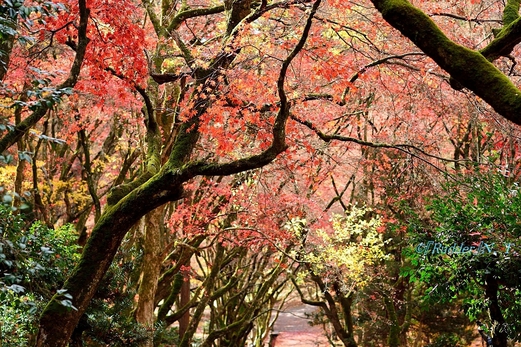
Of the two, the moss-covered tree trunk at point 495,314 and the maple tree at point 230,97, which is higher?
the maple tree at point 230,97

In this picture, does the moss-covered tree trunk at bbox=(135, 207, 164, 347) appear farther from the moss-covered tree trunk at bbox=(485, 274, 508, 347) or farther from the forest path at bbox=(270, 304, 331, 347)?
the forest path at bbox=(270, 304, 331, 347)

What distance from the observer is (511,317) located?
6785 mm

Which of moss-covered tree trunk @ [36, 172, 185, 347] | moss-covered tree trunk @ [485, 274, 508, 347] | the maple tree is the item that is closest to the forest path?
the maple tree

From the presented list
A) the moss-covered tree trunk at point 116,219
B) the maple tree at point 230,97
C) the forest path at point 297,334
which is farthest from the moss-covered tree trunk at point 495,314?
the forest path at point 297,334

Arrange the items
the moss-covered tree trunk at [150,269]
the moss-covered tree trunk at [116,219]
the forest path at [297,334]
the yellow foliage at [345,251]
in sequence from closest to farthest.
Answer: the moss-covered tree trunk at [116,219]
the moss-covered tree trunk at [150,269]
the yellow foliage at [345,251]
the forest path at [297,334]

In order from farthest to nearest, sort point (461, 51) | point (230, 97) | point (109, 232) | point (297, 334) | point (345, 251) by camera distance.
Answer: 1. point (297, 334)
2. point (345, 251)
3. point (230, 97)
4. point (109, 232)
5. point (461, 51)

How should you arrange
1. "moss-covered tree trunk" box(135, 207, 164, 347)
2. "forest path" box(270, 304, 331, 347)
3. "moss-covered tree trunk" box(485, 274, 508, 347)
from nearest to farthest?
"moss-covered tree trunk" box(485, 274, 508, 347) → "moss-covered tree trunk" box(135, 207, 164, 347) → "forest path" box(270, 304, 331, 347)

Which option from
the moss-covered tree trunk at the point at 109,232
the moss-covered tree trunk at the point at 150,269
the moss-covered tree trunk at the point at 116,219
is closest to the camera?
the moss-covered tree trunk at the point at 116,219

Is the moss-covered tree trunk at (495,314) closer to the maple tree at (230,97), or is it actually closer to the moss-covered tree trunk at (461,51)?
the maple tree at (230,97)

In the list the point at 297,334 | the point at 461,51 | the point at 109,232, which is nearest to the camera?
→ the point at 461,51

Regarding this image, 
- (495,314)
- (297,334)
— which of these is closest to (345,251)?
(495,314)

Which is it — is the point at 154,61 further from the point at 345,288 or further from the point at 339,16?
the point at 345,288

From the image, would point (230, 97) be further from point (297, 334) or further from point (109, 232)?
point (297, 334)

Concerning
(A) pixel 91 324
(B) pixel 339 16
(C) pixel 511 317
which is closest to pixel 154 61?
(B) pixel 339 16
